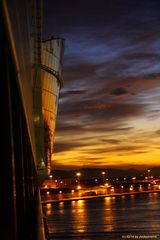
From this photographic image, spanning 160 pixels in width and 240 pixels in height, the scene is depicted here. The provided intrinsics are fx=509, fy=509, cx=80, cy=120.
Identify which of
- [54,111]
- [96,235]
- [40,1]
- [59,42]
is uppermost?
[59,42]

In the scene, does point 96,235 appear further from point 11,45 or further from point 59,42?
point 11,45

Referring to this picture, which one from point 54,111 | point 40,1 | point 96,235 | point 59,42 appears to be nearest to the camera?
point 40,1

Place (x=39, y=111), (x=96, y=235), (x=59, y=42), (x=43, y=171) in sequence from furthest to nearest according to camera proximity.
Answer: (x=96, y=235)
(x=59, y=42)
(x=43, y=171)
(x=39, y=111)

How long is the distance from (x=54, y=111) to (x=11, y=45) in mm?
32473

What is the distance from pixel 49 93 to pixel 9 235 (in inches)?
1158

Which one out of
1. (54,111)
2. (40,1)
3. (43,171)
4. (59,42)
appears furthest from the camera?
(54,111)

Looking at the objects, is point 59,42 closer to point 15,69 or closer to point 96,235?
point 96,235

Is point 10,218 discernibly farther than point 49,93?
No

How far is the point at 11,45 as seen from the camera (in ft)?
6.76

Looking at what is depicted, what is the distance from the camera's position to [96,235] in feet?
136

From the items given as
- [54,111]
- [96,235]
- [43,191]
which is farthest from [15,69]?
[43,191]

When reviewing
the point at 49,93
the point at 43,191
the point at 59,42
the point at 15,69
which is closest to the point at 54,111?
the point at 49,93

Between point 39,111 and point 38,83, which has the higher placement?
point 38,83

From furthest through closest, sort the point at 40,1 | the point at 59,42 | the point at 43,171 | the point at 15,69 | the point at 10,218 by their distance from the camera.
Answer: the point at 59,42
the point at 43,171
the point at 40,1
the point at 15,69
the point at 10,218
